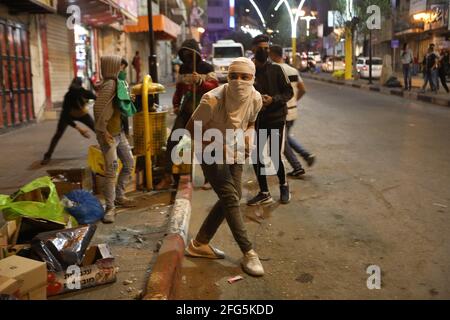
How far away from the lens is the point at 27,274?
10.4ft

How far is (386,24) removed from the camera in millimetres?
46188

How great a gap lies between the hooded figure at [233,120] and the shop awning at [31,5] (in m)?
8.83

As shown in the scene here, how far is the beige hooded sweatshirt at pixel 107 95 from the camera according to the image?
513 cm

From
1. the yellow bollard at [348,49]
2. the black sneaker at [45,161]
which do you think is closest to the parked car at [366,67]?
the yellow bollard at [348,49]

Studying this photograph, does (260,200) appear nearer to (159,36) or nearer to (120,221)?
(120,221)

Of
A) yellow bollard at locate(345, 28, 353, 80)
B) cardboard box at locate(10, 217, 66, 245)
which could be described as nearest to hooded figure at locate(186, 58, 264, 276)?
cardboard box at locate(10, 217, 66, 245)

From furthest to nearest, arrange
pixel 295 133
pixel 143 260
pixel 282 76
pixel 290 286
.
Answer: pixel 295 133 → pixel 282 76 → pixel 143 260 → pixel 290 286

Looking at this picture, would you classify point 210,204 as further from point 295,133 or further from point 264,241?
point 295,133

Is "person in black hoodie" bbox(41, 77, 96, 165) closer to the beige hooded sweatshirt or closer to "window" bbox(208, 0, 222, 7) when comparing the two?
the beige hooded sweatshirt

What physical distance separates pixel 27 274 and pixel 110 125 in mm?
2396
